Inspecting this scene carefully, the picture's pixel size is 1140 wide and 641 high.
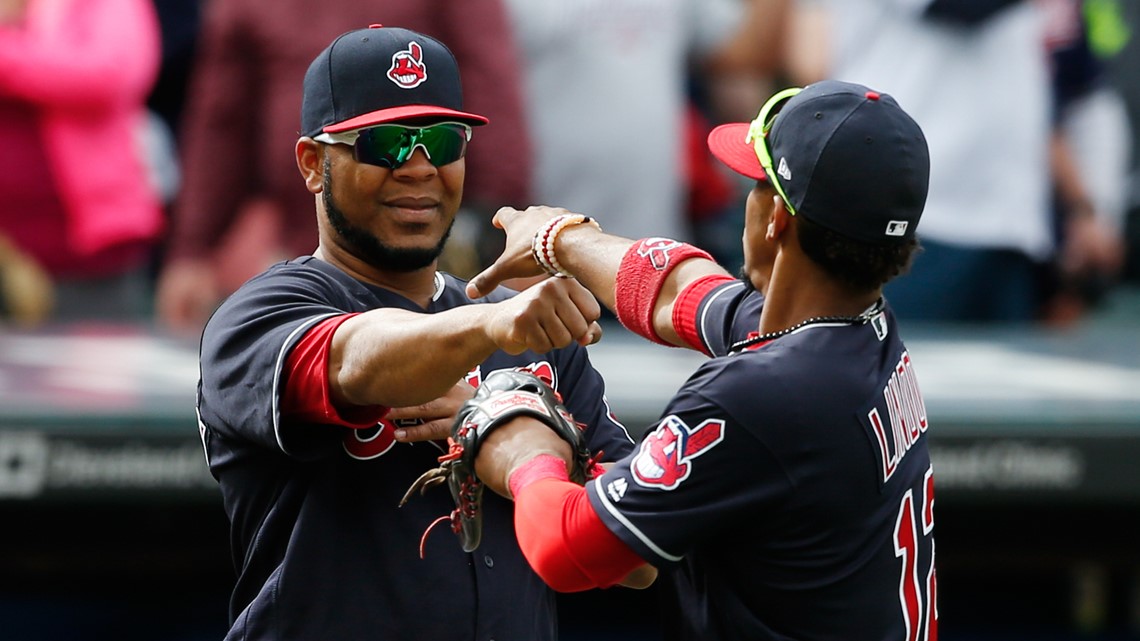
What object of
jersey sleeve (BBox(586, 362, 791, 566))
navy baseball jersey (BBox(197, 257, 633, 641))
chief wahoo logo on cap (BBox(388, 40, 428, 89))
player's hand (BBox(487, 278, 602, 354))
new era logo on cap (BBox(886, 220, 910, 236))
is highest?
chief wahoo logo on cap (BBox(388, 40, 428, 89))

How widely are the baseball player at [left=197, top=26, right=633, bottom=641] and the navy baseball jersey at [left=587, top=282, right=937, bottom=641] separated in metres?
0.21

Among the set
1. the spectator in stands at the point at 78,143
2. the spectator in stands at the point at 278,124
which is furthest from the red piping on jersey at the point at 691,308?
the spectator in stands at the point at 78,143

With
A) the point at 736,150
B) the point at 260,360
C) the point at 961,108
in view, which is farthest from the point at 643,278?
the point at 961,108

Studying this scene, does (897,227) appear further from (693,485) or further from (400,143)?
(400,143)

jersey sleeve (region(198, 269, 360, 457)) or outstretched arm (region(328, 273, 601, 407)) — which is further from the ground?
outstretched arm (region(328, 273, 601, 407))

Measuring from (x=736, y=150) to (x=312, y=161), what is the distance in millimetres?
672

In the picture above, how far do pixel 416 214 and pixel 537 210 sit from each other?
0.79ft

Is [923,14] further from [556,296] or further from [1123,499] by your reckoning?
[556,296]

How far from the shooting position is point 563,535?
2232 mm

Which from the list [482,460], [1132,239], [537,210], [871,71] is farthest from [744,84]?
[482,460]

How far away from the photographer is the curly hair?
2264 mm

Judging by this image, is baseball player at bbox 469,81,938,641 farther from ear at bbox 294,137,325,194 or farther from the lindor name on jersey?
ear at bbox 294,137,325,194

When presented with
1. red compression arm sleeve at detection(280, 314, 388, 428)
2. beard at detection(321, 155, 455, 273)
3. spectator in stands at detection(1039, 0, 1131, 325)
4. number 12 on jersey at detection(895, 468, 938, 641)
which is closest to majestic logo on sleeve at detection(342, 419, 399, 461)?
red compression arm sleeve at detection(280, 314, 388, 428)

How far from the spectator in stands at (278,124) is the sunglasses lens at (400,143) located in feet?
9.30
